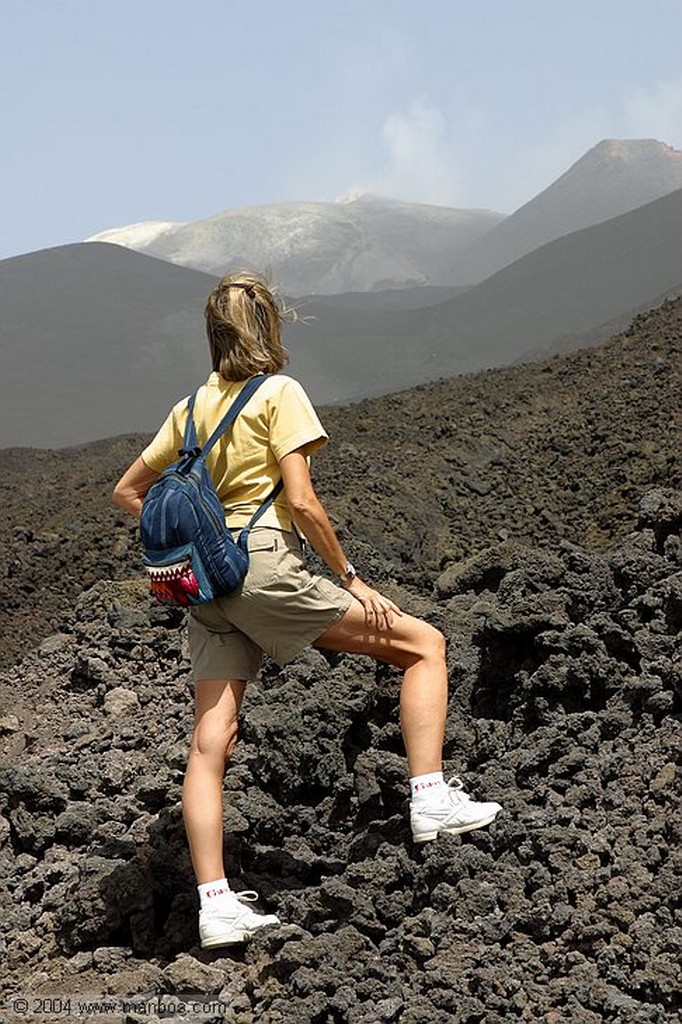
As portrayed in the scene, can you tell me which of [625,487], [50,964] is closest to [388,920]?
[50,964]

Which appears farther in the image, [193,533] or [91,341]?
[91,341]

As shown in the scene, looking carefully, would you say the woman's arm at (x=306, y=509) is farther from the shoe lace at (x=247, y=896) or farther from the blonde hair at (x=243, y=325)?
the shoe lace at (x=247, y=896)

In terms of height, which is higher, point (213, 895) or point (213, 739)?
point (213, 739)

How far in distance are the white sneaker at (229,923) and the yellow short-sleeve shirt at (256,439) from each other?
102 cm

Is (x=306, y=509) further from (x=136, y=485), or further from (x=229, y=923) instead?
(x=229, y=923)

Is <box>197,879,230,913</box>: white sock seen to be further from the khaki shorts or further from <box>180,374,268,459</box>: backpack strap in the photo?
<box>180,374,268,459</box>: backpack strap

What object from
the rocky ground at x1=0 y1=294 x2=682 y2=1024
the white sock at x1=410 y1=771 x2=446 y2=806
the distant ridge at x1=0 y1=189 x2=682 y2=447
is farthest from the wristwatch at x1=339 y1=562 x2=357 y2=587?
the distant ridge at x1=0 y1=189 x2=682 y2=447

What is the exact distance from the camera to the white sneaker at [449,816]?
11.7 feet

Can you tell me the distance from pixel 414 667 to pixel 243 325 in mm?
1054

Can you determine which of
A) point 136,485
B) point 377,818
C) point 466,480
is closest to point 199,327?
point 466,480

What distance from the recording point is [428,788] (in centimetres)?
356

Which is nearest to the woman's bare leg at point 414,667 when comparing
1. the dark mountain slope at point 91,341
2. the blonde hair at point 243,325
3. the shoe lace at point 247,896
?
the shoe lace at point 247,896

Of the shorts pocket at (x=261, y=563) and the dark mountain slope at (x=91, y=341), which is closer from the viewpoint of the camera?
the shorts pocket at (x=261, y=563)

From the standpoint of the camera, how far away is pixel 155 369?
108ft
